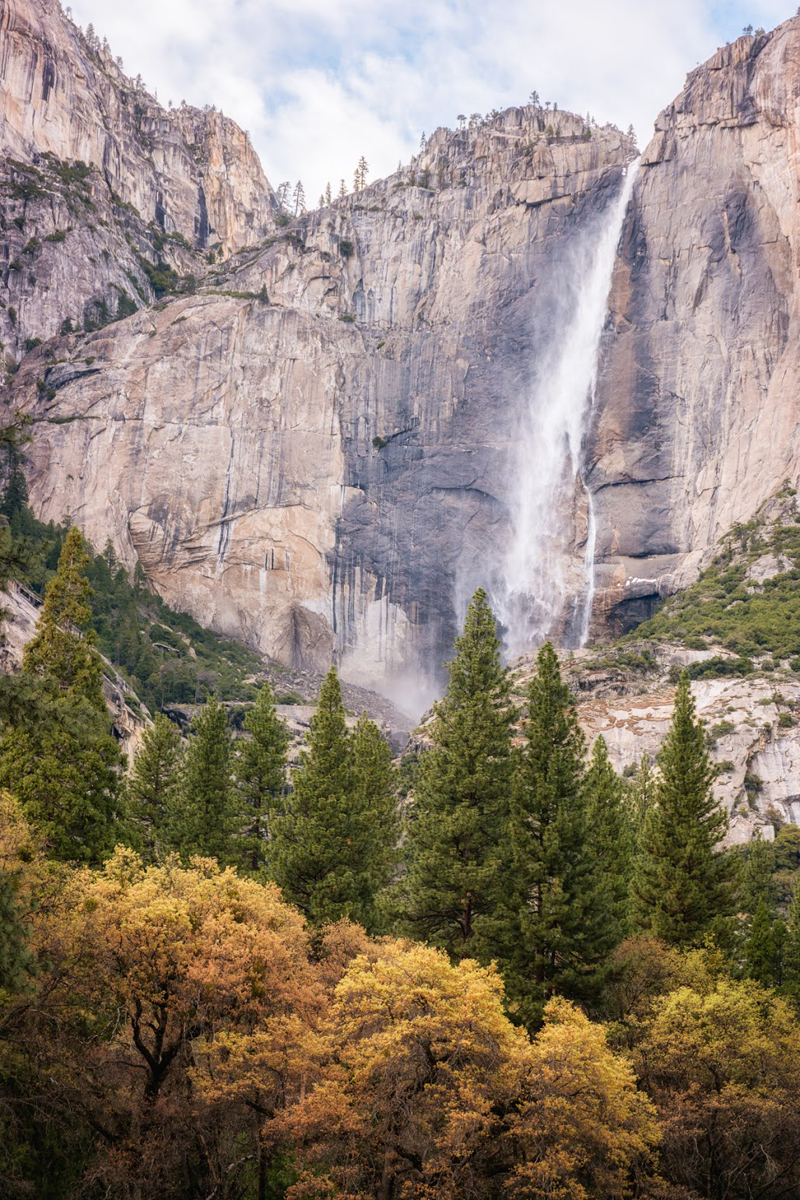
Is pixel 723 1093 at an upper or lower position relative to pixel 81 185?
lower

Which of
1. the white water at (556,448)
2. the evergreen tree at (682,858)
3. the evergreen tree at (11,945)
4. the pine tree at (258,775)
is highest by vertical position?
the white water at (556,448)

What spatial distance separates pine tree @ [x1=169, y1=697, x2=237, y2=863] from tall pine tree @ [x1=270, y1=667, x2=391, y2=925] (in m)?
2.31

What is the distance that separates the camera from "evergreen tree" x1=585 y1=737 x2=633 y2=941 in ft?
112

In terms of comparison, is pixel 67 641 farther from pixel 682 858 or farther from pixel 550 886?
pixel 682 858

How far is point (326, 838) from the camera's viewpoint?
3281 cm

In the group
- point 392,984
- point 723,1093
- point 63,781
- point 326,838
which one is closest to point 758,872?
point 723,1093

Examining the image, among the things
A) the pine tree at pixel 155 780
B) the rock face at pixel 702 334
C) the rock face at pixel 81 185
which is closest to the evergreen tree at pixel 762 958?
the pine tree at pixel 155 780

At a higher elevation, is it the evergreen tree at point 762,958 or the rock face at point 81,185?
the rock face at point 81,185

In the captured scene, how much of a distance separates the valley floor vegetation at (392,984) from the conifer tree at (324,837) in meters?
0.11

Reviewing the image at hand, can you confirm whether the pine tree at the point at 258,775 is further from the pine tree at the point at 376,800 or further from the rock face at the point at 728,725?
the rock face at the point at 728,725

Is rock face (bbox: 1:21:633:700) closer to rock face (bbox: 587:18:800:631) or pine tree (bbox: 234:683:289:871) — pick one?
rock face (bbox: 587:18:800:631)

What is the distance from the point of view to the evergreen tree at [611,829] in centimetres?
3412

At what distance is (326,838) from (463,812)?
Result: 522 centimetres

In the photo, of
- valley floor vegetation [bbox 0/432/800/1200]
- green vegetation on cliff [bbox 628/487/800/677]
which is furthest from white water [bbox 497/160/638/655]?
valley floor vegetation [bbox 0/432/800/1200]
